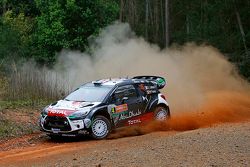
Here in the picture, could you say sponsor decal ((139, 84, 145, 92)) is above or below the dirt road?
above

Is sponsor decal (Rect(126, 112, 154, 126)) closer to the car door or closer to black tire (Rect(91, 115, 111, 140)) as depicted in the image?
the car door

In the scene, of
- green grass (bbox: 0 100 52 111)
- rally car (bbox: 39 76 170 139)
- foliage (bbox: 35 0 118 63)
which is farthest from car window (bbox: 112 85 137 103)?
foliage (bbox: 35 0 118 63)

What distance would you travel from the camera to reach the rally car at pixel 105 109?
1609 cm

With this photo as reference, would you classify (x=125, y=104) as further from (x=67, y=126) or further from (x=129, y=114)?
(x=67, y=126)

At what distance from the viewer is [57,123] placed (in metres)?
16.2

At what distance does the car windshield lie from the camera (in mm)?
17002

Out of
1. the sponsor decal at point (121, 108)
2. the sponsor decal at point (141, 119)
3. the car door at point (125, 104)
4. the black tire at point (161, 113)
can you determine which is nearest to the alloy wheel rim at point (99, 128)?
the car door at point (125, 104)

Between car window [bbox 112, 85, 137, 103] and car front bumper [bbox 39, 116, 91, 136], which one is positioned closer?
car front bumper [bbox 39, 116, 91, 136]

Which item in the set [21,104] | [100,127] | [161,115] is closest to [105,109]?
[100,127]

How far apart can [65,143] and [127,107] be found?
93.6 inches

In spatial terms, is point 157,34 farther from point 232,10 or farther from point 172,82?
point 172,82

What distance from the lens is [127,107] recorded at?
17266 millimetres

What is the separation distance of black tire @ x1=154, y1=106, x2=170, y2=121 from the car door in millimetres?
726

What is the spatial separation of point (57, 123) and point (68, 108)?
572 mm
